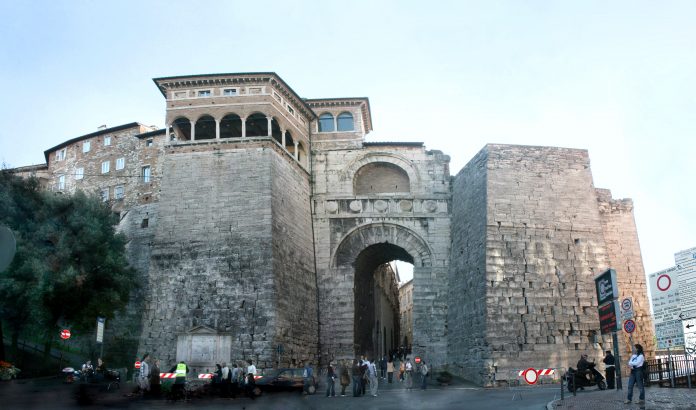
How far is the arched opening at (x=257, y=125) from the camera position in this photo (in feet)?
92.1

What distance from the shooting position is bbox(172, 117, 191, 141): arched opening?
27.3 meters

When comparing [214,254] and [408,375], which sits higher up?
[214,254]

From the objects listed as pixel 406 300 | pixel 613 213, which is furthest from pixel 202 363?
pixel 406 300

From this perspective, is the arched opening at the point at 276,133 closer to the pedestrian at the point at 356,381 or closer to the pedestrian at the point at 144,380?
the pedestrian at the point at 356,381

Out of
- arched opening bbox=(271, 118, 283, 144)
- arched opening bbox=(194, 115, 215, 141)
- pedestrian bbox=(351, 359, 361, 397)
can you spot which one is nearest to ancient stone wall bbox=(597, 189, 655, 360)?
pedestrian bbox=(351, 359, 361, 397)

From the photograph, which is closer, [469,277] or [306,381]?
[306,381]

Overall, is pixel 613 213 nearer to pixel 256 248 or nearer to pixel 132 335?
pixel 256 248

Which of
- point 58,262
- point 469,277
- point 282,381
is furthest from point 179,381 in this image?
point 469,277

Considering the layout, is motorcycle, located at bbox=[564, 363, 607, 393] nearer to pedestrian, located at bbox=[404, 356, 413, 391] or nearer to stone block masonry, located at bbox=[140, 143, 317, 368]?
pedestrian, located at bbox=[404, 356, 413, 391]

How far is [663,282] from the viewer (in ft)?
41.5

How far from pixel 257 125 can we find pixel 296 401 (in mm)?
14625

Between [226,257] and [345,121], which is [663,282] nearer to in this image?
[226,257]

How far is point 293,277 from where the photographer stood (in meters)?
25.9

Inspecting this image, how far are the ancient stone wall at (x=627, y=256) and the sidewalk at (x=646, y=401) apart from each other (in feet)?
36.6
